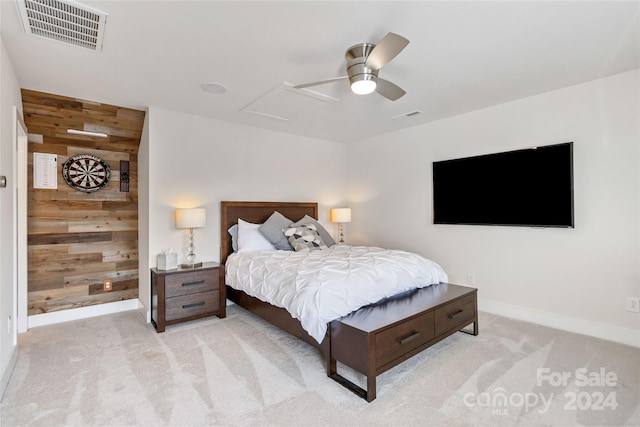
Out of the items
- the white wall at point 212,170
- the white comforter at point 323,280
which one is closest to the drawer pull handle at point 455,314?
the white comforter at point 323,280

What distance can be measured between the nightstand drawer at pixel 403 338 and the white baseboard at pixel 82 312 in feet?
10.5

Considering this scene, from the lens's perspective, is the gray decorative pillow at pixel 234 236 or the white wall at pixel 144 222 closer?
the white wall at pixel 144 222

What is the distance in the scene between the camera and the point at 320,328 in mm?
2254

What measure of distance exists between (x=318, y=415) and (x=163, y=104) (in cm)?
349

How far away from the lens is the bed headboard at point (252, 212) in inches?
161

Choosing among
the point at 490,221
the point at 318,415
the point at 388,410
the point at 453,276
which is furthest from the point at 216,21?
the point at 453,276

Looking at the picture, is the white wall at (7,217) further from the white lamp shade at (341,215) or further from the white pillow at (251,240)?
the white lamp shade at (341,215)

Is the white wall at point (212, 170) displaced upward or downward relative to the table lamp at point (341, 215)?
upward

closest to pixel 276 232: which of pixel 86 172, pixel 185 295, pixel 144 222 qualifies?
pixel 185 295

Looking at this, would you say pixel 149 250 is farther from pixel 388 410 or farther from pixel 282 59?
pixel 388 410

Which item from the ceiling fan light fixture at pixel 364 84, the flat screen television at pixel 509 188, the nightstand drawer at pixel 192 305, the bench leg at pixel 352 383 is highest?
the ceiling fan light fixture at pixel 364 84

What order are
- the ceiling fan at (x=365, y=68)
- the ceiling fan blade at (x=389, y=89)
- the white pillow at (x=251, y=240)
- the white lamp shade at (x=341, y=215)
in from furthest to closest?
the white lamp shade at (x=341, y=215), the white pillow at (x=251, y=240), the ceiling fan blade at (x=389, y=89), the ceiling fan at (x=365, y=68)

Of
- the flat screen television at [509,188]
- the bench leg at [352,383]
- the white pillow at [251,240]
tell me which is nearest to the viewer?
the bench leg at [352,383]

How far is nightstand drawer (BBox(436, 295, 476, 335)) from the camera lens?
8.51 feet
